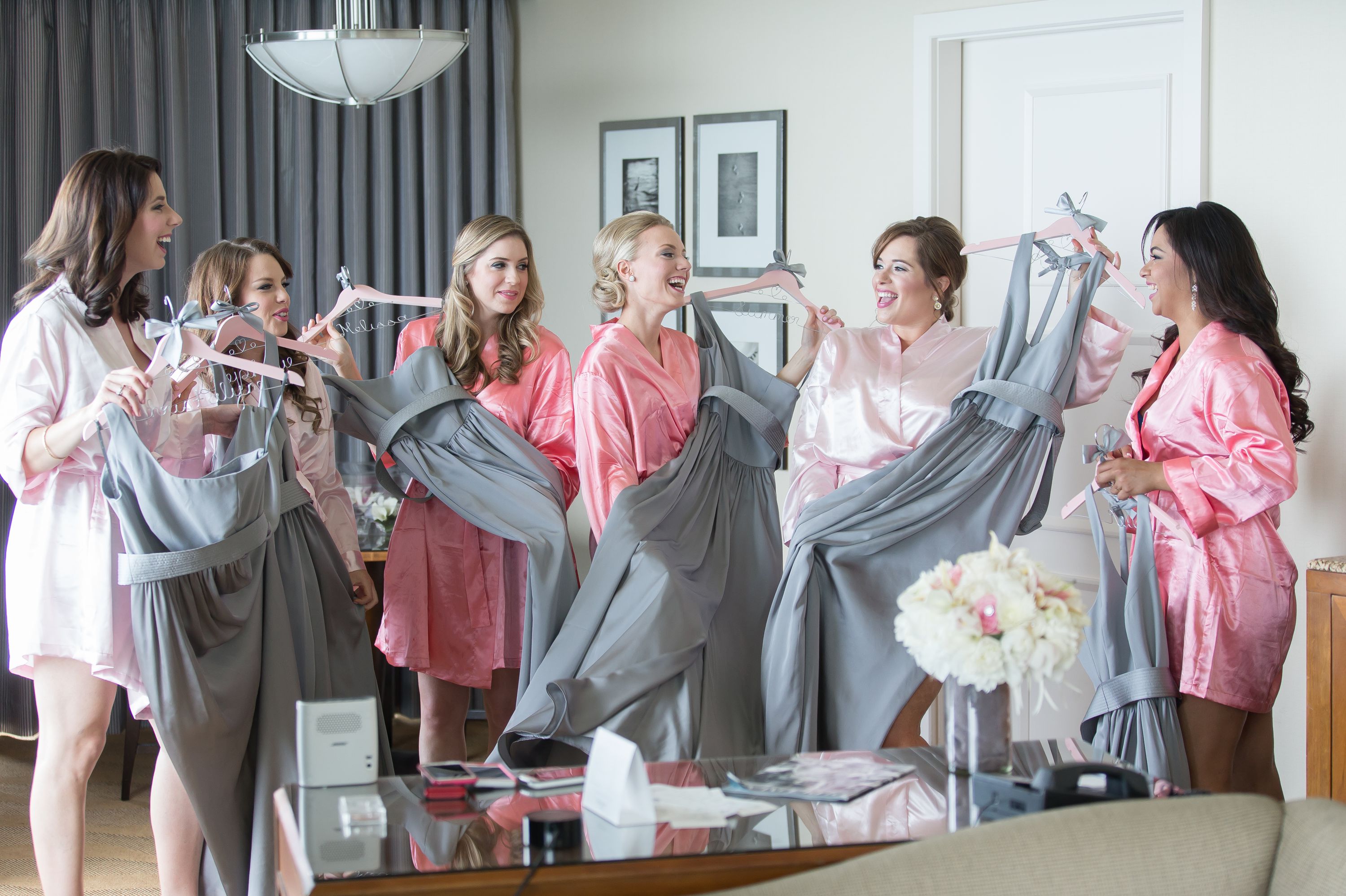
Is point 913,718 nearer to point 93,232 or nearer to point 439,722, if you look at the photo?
point 439,722

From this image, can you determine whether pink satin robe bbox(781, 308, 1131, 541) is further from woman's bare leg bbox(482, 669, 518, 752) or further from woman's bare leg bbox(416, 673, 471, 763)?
woman's bare leg bbox(416, 673, 471, 763)

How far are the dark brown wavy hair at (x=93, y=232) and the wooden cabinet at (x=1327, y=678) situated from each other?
249cm

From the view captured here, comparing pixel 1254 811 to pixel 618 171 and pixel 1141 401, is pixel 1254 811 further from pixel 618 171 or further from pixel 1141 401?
pixel 618 171

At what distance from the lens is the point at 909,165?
3.68 meters

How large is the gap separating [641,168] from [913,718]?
235 cm

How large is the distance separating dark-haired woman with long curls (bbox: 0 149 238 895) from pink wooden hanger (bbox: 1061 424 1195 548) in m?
1.90

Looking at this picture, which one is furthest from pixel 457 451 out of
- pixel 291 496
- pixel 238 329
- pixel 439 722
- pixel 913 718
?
pixel 913 718

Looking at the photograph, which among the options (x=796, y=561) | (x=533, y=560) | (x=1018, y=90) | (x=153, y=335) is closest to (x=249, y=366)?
(x=153, y=335)

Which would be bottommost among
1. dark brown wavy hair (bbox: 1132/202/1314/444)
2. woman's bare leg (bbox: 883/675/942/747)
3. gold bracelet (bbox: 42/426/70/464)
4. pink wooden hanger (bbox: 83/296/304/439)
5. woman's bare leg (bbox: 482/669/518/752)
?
woman's bare leg (bbox: 482/669/518/752)

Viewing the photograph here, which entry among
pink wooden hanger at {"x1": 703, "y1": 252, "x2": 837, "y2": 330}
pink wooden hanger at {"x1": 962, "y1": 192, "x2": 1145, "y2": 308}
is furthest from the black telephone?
pink wooden hanger at {"x1": 703, "y1": 252, "x2": 837, "y2": 330}

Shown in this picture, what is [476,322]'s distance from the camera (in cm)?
303

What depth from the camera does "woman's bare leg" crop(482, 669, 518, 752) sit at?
3.02m

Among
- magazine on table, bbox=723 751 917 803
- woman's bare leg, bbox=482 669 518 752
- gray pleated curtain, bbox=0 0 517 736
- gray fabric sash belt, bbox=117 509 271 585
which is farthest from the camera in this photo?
gray pleated curtain, bbox=0 0 517 736

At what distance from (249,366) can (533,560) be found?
750 mm
